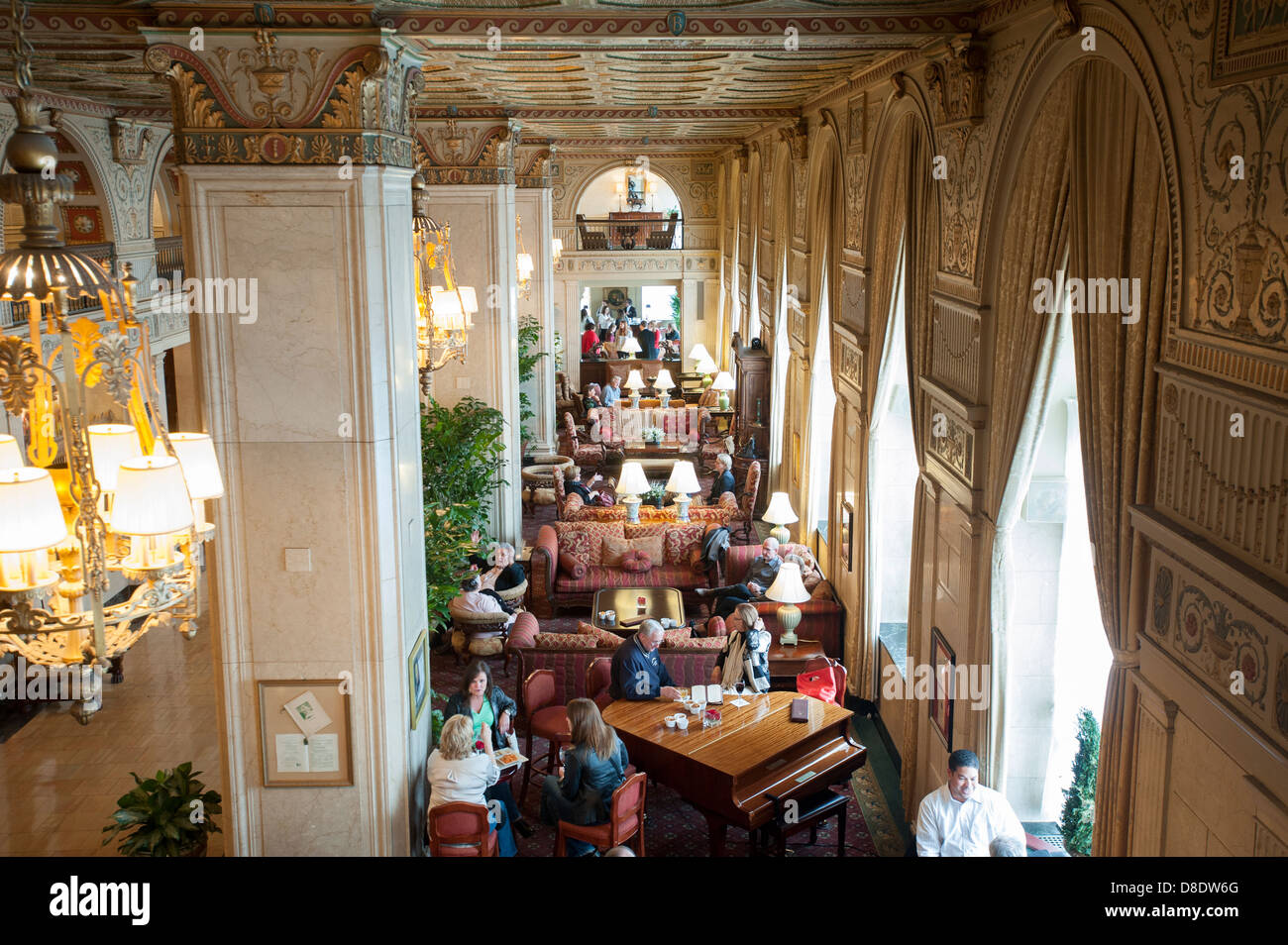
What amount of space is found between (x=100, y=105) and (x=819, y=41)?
341 inches

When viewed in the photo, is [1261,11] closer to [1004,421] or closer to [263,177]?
[1004,421]

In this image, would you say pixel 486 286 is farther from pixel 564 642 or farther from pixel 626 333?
pixel 626 333

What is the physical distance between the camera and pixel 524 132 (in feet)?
57.4

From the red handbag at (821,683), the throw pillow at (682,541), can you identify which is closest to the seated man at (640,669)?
the red handbag at (821,683)

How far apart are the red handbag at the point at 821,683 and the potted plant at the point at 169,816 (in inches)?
176

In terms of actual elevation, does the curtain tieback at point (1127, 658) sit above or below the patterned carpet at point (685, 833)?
above

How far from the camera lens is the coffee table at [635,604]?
10906 mm

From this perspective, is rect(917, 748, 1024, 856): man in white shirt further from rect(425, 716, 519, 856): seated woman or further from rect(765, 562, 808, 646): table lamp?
rect(765, 562, 808, 646): table lamp

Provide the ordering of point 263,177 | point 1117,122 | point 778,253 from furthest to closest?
point 778,253 → point 263,177 → point 1117,122

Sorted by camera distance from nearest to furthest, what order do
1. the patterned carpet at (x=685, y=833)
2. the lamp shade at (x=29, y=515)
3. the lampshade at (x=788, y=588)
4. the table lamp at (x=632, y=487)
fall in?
1. the lamp shade at (x=29, y=515)
2. the patterned carpet at (x=685, y=833)
3. the lampshade at (x=788, y=588)
4. the table lamp at (x=632, y=487)

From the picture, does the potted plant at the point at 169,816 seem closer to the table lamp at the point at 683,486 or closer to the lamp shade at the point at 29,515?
the lamp shade at the point at 29,515

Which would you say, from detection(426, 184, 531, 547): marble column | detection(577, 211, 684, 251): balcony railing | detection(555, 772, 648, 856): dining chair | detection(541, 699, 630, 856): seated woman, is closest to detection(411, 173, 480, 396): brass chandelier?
detection(541, 699, 630, 856): seated woman

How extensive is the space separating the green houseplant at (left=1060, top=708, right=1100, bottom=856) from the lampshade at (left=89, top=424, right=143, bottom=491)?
16.5 ft
